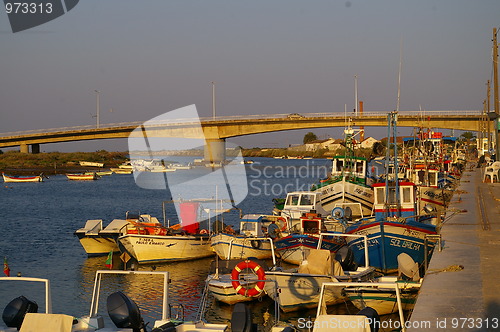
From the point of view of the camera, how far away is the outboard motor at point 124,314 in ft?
43.0

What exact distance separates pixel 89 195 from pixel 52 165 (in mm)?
74298

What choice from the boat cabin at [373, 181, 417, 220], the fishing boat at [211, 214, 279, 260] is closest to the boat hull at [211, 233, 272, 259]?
the fishing boat at [211, 214, 279, 260]

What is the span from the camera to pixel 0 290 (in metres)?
23.5

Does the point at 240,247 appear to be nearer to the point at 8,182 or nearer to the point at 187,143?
the point at 8,182

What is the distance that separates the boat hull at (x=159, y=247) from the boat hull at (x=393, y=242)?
326 inches

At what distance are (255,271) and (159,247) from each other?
10.7 m

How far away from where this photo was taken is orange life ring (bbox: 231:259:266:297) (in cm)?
1797

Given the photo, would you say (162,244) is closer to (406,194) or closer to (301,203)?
(301,203)

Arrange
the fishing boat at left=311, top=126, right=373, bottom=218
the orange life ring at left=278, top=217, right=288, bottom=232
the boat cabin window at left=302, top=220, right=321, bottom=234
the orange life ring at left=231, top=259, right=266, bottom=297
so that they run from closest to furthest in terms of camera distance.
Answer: the orange life ring at left=231, top=259, right=266, bottom=297 → the boat cabin window at left=302, top=220, right=321, bottom=234 → the orange life ring at left=278, top=217, right=288, bottom=232 → the fishing boat at left=311, top=126, right=373, bottom=218

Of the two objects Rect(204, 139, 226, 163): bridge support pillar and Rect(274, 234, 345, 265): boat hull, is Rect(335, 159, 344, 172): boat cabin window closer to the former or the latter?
Rect(274, 234, 345, 265): boat hull

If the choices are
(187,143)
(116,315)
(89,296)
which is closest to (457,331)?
(116,315)

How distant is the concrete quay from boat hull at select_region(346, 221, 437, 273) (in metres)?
0.82

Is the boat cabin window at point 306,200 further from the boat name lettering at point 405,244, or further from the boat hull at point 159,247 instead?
the boat name lettering at point 405,244

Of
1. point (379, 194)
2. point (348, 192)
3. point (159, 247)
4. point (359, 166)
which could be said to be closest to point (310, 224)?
point (379, 194)
